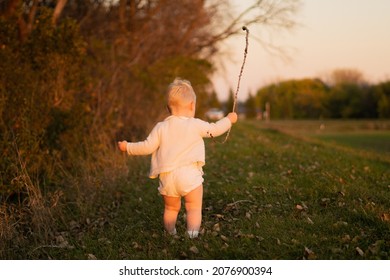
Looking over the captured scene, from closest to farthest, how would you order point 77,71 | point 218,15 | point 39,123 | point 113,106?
1. point 39,123
2. point 77,71
3. point 113,106
4. point 218,15

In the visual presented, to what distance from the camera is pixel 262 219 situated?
248 inches

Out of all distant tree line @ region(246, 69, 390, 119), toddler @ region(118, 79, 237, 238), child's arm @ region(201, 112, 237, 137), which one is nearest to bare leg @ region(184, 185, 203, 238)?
toddler @ region(118, 79, 237, 238)

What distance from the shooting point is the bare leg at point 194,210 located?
570cm

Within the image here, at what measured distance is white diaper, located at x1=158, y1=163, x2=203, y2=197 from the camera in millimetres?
5621

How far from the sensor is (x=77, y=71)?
1206cm

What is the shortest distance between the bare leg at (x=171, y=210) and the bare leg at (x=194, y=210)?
152mm

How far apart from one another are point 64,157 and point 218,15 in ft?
42.6

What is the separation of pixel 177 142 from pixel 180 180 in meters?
0.40

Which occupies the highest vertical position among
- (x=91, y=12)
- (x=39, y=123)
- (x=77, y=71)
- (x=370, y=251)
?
(x=91, y=12)

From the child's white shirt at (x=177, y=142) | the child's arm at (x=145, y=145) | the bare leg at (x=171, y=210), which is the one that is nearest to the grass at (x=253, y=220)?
the bare leg at (x=171, y=210)

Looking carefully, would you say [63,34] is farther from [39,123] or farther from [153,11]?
[153,11]

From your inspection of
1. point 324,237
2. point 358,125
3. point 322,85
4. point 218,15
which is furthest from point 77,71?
point 322,85

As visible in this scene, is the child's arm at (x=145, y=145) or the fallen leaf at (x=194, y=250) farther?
the child's arm at (x=145, y=145)

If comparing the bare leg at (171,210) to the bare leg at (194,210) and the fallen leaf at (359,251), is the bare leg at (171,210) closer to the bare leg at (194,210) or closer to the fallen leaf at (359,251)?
the bare leg at (194,210)
